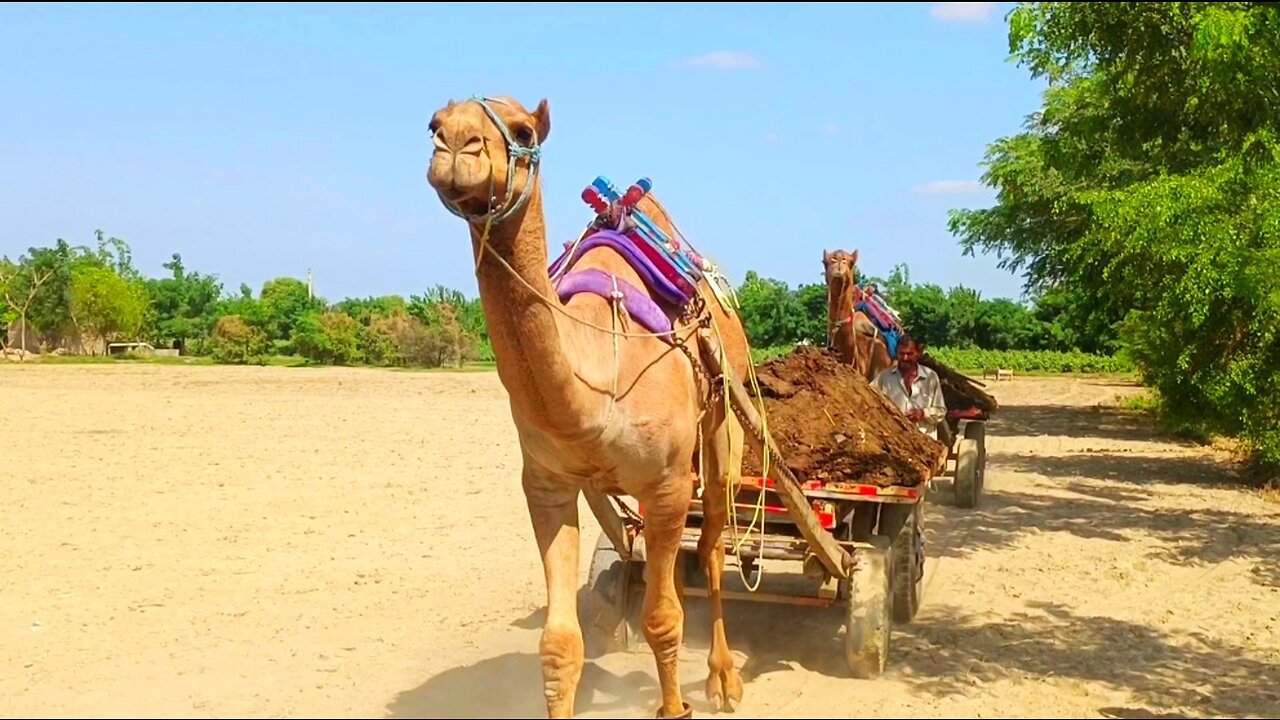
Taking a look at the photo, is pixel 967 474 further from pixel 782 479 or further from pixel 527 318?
pixel 527 318

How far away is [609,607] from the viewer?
717cm

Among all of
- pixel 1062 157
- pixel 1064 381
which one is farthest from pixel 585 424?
pixel 1064 381

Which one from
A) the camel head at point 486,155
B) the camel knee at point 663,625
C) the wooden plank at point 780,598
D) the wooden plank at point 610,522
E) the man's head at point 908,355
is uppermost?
the camel head at point 486,155

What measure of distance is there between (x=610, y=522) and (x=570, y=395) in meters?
2.31

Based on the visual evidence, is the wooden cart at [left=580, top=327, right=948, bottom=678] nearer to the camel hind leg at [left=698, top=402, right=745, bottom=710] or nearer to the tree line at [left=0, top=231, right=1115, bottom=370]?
the camel hind leg at [left=698, top=402, right=745, bottom=710]

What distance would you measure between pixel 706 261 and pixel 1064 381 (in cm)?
4382

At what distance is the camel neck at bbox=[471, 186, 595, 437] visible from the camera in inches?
164

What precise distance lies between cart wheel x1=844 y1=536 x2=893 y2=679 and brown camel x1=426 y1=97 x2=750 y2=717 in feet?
2.49

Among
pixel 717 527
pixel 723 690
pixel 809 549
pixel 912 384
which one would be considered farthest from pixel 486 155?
pixel 912 384

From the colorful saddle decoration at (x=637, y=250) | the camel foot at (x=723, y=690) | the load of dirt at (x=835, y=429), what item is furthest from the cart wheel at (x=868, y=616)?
the colorful saddle decoration at (x=637, y=250)

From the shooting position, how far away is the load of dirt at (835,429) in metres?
7.34

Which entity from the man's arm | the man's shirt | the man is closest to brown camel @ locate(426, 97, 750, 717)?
the man's shirt

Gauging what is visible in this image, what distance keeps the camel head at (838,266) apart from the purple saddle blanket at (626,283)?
171 inches

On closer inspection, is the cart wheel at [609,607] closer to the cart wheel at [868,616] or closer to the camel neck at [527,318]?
the cart wheel at [868,616]
